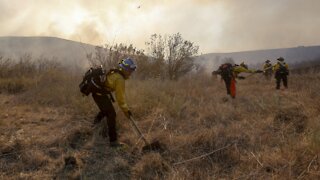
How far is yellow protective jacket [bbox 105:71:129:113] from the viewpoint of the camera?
650 centimetres

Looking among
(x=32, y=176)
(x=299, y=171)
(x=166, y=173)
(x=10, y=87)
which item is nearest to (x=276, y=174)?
(x=299, y=171)

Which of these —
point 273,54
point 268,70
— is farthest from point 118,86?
point 273,54

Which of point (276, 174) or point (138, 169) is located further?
point (138, 169)

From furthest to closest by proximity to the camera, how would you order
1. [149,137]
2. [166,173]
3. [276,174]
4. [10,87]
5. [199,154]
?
[10,87]
[149,137]
[199,154]
[166,173]
[276,174]

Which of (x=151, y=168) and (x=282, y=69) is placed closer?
(x=151, y=168)

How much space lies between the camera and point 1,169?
568cm

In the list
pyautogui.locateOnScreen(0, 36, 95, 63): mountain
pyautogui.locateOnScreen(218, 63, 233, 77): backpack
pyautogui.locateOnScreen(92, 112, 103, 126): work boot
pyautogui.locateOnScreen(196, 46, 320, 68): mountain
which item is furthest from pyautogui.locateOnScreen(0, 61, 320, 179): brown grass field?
pyautogui.locateOnScreen(196, 46, 320, 68): mountain

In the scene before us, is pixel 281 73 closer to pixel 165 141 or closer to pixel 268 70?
pixel 268 70

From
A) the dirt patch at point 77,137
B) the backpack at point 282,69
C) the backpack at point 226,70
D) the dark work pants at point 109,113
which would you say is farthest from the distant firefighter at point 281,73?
the dark work pants at point 109,113

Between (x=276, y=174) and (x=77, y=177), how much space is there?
2621 mm

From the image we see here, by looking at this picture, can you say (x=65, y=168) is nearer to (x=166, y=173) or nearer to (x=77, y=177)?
(x=77, y=177)

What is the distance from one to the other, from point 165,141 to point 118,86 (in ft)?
4.05

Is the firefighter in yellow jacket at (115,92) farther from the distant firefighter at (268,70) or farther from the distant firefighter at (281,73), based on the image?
the distant firefighter at (268,70)

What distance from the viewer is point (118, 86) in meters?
6.60
